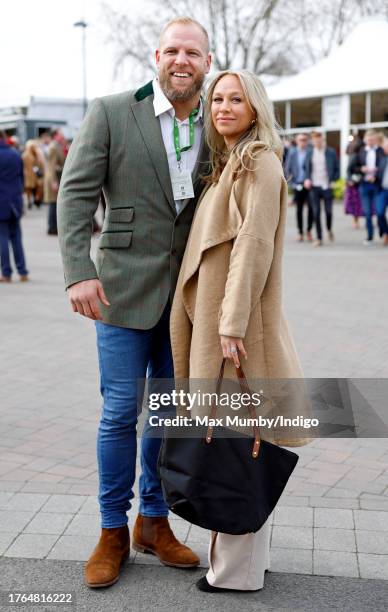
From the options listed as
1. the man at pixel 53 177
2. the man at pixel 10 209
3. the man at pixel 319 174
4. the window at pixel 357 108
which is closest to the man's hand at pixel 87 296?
the man at pixel 10 209

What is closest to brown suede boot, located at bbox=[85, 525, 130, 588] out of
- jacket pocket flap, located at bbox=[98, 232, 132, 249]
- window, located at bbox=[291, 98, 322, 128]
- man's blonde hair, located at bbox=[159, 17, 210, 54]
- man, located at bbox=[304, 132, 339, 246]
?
jacket pocket flap, located at bbox=[98, 232, 132, 249]

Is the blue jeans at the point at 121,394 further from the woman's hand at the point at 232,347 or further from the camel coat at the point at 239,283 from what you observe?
the woman's hand at the point at 232,347

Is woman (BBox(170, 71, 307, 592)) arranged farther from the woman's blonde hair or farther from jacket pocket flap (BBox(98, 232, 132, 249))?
jacket pocket flap (BBox(98, 232, 132, 249))

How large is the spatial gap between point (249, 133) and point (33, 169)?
19799 millimetres

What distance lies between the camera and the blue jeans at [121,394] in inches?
124

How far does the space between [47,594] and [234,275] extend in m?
1.33

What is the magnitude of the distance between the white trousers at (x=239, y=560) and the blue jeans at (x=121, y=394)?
0.43 m

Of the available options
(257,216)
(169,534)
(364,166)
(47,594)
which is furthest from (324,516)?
(364,166)

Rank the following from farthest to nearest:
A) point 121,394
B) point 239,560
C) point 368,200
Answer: point 368,200 → point 121,394 → point 239,560

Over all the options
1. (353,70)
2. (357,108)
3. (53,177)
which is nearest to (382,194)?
(53,177)

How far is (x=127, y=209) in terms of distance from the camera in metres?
3.10

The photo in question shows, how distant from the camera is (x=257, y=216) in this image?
2.81 m

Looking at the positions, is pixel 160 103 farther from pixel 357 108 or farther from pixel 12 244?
pixel 357 108

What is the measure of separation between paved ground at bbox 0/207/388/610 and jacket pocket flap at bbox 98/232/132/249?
1.23m
